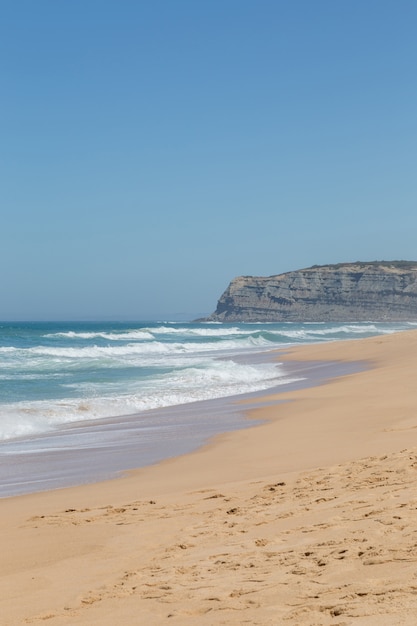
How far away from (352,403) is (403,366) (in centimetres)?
846

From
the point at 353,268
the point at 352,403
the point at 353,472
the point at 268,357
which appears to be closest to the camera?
the point at 353,472

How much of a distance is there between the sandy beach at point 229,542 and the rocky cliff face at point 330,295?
422ft

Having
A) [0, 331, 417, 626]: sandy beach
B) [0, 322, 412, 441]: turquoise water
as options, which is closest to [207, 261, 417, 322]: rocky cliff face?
[0, 322, 412, 441]: turquoise water

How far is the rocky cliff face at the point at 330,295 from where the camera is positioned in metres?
136

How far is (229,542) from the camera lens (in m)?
5.29

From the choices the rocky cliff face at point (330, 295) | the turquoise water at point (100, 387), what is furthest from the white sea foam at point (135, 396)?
the rocky cliff face at point (330, 295)

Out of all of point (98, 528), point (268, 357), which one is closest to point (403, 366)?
point (268, 357)

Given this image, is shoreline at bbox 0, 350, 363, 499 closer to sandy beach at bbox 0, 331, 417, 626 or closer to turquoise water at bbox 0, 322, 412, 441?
sandy beach at bbox 0, 331, 417, 626

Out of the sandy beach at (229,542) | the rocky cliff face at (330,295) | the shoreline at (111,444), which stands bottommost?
the shoreline at (111,444)

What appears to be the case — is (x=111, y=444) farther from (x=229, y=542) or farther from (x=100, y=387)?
(x=100, y=387)

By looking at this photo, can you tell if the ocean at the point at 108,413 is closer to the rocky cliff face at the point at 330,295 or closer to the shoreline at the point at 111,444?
the shoreline at the point at 111,444

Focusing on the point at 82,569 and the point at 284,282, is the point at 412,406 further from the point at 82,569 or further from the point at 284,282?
the point at 284,282

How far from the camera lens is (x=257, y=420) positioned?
45.4 feet

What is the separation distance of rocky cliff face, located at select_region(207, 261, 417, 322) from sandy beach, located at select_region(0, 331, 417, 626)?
129m
